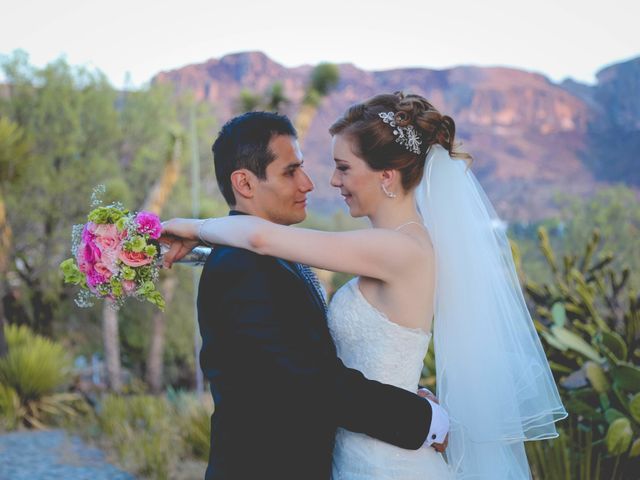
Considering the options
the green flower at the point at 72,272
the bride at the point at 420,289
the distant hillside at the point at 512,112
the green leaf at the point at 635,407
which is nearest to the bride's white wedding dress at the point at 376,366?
the bride at the point at 420,289

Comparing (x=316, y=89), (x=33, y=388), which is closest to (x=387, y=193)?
(x=33, y=388)

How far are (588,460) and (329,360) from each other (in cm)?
285

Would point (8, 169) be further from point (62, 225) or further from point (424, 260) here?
point (424, 260)

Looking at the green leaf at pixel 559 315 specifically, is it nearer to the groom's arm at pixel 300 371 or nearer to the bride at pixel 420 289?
the bride at pixel 420 289

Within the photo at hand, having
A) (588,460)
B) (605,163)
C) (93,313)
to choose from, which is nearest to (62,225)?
(93,313)

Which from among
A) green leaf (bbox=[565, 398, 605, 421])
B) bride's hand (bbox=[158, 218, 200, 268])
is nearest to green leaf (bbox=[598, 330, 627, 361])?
green leaf (bbox=[565, 398, 605, 421])

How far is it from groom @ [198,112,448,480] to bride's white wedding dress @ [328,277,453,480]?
0.08 metres

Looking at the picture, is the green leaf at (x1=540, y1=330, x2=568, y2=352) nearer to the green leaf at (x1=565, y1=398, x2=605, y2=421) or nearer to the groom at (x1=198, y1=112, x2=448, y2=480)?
the green leaf at (x1=565, y1=398, x2=605, y2=421)

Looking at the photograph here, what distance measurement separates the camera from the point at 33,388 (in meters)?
14.4

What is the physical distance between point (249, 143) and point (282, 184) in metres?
0.21

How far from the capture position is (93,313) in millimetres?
32125

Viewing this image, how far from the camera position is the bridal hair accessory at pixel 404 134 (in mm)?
3111

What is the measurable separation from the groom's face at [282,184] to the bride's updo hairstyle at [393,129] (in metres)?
0.20

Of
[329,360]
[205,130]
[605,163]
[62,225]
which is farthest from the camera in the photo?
[605,163]
